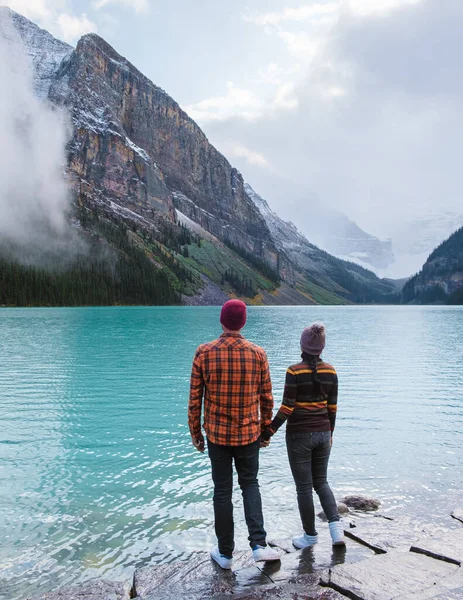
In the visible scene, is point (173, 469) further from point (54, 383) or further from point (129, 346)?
point (129, 346)

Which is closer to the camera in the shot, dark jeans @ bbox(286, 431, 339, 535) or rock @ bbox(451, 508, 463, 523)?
dark jeans @ bbox(286, 431, 339, 535)

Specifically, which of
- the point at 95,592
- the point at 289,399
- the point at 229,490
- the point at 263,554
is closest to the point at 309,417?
the point at 289,399

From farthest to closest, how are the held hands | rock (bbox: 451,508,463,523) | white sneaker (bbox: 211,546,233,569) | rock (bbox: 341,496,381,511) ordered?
rock (bbox: 341,496,381,511) → rock (bbox: 451,508,463,523) → the held hands → white sneaker (bbox: 211,546,233,569)

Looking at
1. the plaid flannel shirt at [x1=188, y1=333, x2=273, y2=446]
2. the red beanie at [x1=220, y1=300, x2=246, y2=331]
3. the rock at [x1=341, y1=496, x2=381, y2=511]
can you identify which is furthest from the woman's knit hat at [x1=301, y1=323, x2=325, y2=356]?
the rock at [x1=341, y1=496, x2=381, y2=511]

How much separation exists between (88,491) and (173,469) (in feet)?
8.12

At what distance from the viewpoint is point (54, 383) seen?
89.4 ft

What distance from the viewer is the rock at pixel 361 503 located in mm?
10594

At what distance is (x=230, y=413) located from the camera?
6.73 metres

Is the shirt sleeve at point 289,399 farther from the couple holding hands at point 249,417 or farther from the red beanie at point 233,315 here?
the red beanie at point 233,315

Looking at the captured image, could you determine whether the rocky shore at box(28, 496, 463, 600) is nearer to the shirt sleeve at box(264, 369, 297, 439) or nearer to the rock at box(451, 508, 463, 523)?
the shirt sleeve at box(264, 369, 297, 439)

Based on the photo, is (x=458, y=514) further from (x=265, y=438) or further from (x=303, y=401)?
(x=265, y=438)

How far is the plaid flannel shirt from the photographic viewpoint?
6.71 metres

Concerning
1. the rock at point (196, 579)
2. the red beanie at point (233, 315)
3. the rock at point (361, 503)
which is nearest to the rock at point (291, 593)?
the rock at point (196, 579)

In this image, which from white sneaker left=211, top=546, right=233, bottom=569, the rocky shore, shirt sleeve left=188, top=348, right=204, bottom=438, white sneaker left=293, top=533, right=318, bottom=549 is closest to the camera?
the rocky shore
